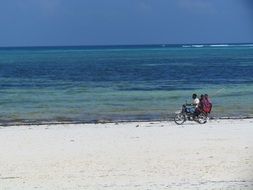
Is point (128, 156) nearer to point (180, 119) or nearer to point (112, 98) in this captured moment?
point (180, 119)

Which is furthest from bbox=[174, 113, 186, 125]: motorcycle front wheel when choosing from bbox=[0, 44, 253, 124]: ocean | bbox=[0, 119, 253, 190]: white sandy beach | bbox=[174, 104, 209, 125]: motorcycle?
bbox=[0, 44, 253, 124]: ocean

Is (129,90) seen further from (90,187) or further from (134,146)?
(90,187)

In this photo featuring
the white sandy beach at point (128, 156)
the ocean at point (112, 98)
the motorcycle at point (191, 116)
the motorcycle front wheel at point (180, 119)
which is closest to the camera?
the white sandy beach at point (128, 156)

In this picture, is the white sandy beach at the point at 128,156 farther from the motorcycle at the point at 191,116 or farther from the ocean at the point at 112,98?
the ocean at the point at 112,98

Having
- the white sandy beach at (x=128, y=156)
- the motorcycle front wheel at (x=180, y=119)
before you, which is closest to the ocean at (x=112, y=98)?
the motorcycle front wheel at (x=180, y=119)

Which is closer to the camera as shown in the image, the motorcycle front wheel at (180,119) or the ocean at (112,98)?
the motorcycle front wheel at (180,119)

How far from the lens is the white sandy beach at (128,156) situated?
12.2 metres

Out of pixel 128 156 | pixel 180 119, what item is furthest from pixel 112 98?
A: pixel 128 156

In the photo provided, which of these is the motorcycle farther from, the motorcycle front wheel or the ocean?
the ocean

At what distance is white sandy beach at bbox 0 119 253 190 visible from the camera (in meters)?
12.2

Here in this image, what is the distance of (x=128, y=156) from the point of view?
15250 millimetres

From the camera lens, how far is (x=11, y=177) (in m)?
13.0

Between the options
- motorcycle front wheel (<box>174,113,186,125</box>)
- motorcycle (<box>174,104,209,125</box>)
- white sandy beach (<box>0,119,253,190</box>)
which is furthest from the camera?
motorcycle front wheel (<box>174,113,186,125</box>)

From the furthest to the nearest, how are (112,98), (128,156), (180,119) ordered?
1. (112,98)
2. (180,119)
3. (128,156)
